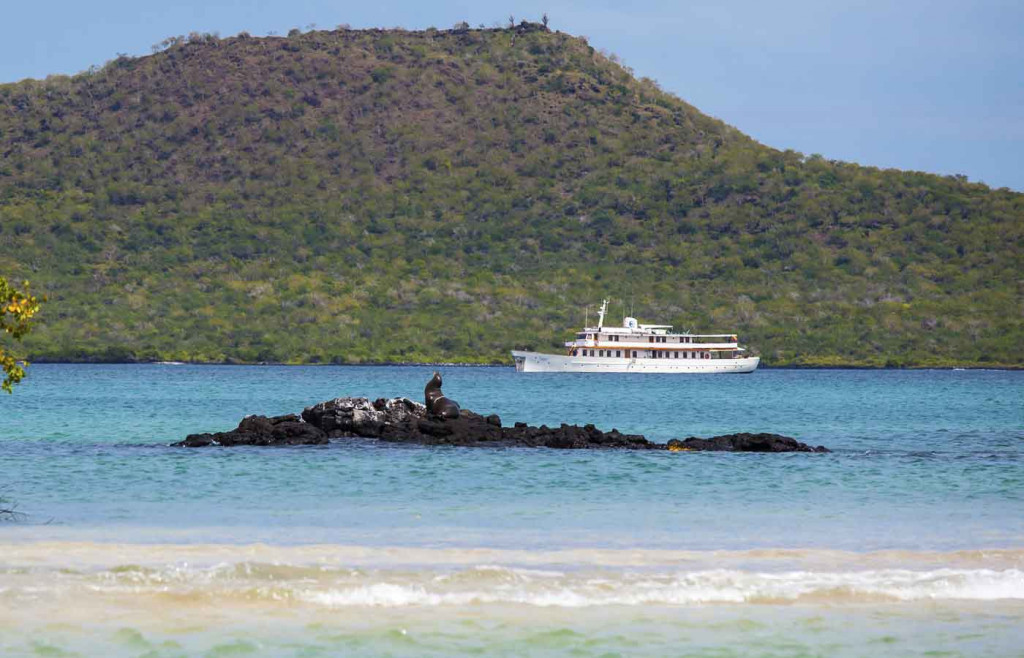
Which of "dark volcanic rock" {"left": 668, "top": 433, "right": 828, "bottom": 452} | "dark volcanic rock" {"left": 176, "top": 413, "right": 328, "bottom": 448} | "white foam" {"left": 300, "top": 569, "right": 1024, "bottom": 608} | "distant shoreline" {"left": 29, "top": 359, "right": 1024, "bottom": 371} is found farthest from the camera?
"distant shoreline" {"left": 29, "top": 359, "right": 1024, "bottom": 371}

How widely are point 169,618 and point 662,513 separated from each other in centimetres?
1056

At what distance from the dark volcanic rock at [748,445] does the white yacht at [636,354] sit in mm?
93637

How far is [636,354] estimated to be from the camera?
139 m

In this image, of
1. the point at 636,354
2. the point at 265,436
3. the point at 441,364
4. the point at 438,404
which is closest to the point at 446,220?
the point at 441,364

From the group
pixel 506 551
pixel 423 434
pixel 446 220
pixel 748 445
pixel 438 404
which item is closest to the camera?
pixel 506 551

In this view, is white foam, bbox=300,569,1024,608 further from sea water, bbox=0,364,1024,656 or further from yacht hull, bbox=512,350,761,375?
yacht hull, bbox=512,350,761,375

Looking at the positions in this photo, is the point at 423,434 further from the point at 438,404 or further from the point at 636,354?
the point at 636,354

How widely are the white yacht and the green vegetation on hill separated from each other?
420 inches

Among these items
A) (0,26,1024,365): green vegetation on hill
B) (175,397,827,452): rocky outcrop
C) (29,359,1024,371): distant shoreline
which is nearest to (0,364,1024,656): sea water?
(175,397,827,452): rocky outcrop

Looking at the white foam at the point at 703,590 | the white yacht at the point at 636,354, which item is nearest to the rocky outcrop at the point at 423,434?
the white foam at the point at 703,590

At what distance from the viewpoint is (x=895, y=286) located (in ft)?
506

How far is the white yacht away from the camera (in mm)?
133250

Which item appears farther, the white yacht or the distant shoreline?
the distant shoreline

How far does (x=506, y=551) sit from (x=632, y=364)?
11912cm
